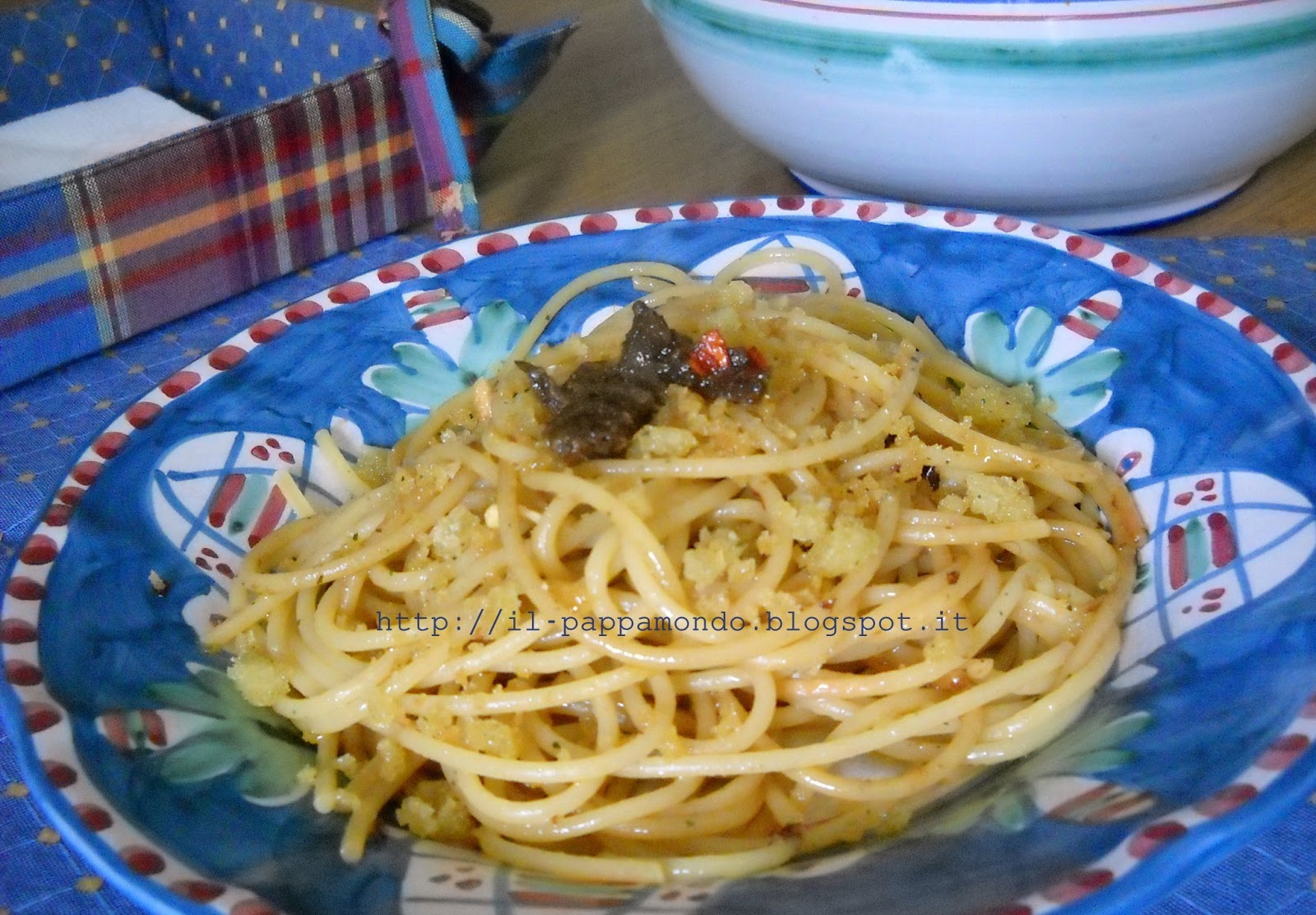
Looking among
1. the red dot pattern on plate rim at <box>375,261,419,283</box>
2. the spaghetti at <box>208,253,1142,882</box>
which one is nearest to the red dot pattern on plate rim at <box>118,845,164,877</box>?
the spaghetti at <box>208,253,1142,882</box>

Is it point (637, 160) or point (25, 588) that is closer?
point (25, 588)

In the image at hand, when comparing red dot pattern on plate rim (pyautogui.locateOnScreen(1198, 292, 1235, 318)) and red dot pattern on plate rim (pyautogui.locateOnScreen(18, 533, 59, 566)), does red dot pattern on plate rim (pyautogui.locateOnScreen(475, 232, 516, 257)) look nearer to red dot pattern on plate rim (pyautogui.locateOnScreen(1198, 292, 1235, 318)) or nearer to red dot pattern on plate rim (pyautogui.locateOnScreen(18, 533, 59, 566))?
red dot pattern on plate rim (pyautogui.locateOnScreen(18, 533, 59, 566))

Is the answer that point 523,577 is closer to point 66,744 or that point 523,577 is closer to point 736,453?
point 736,453

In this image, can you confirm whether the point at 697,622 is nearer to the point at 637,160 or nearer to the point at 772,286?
the point at 772,286

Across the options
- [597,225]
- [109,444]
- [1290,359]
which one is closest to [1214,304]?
[1290,359]

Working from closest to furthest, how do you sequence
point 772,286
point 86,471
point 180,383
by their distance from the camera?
1. point 86,471
2. point 180,383
3. point 772,286

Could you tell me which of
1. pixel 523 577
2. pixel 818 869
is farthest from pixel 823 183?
pixel 818 869

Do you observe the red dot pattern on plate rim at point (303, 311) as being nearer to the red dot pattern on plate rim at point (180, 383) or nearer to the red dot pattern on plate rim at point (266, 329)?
the red dot pattern on plate rim at point (266, 329)
